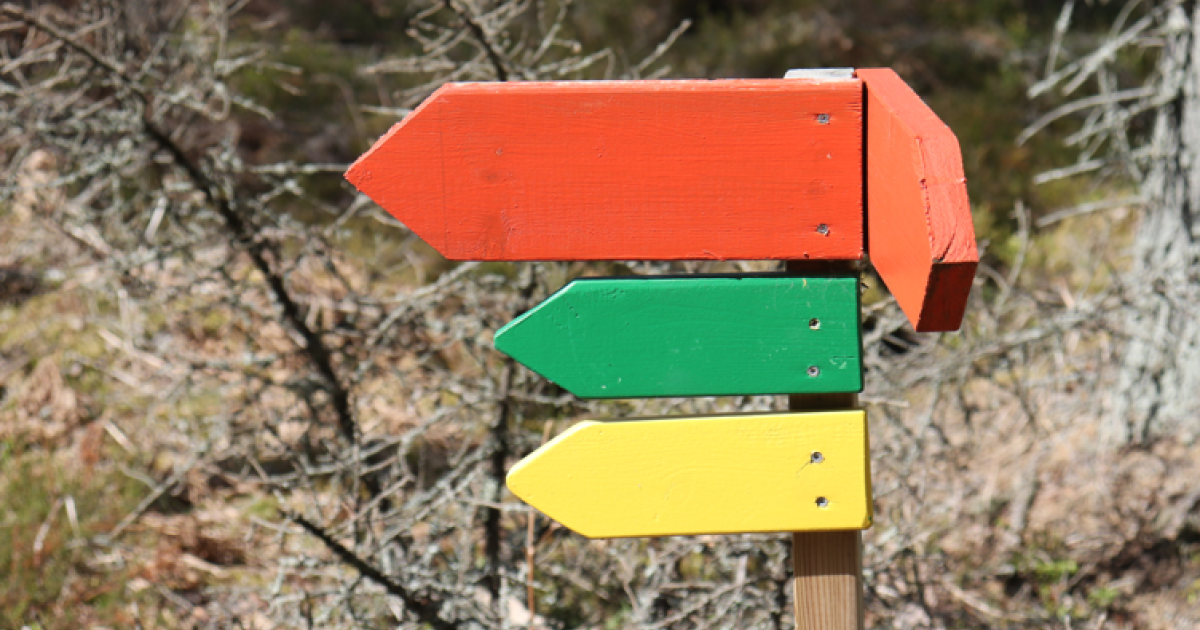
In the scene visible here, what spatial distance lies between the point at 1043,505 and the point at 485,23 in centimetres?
245

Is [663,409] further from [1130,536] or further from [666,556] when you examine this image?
[1130,536]

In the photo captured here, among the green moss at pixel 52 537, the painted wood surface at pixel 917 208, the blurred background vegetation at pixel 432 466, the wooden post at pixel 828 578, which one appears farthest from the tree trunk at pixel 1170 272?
the green moss at pixel 52 537

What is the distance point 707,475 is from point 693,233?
1.13 feet

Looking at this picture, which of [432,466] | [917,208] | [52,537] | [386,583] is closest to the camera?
[917,208]

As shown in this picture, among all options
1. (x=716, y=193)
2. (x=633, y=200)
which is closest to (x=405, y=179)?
(x=633, y=200)

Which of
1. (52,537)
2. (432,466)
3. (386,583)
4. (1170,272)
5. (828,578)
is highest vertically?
(828,578)

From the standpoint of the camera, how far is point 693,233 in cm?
130

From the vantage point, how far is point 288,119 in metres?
6.66

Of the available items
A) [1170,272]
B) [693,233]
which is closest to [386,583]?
[693,233]

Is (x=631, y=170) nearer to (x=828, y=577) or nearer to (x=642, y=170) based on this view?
(x=642, y=170)

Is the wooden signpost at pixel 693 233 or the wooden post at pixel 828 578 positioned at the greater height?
the wooden signpost at pixel 693 233

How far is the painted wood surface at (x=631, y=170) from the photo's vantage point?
4.22 ft

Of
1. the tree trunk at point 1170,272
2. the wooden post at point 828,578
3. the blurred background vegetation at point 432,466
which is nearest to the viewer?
the wooden post at point 828,578

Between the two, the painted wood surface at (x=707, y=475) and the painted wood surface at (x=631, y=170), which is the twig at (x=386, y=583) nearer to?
the painted wood surface at (x=707, y=475)
